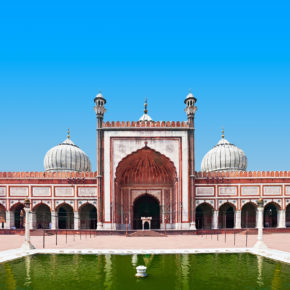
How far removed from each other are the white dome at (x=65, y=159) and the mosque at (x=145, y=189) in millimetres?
5611

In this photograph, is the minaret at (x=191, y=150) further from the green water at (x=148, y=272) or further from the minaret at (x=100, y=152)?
the green water at (x=148, y=272)

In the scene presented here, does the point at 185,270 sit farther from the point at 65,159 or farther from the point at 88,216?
the point at 65,159

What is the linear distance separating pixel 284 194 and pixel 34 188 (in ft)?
78.5

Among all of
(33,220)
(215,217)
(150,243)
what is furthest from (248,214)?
(33,220)

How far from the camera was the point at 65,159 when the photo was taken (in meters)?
32.9

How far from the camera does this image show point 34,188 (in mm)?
26828

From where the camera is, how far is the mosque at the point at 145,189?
25.2 metres

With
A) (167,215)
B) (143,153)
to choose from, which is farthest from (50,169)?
(167,215)

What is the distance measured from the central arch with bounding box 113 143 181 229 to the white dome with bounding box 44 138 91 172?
8.48 metres

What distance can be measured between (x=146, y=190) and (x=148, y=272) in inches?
695

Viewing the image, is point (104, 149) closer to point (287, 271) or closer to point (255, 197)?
point (255, 197)

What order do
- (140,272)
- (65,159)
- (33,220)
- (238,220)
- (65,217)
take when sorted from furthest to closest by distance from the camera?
(65,159) → (65,217) → (33,220) → (238,220) → (140,272)

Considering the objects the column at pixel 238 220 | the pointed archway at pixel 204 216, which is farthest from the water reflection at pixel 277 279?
the pointed archway at pixel 204 216

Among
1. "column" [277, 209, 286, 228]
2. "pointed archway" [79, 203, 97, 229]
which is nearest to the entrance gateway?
"pointed archway" [79, 203, 97, 229]
